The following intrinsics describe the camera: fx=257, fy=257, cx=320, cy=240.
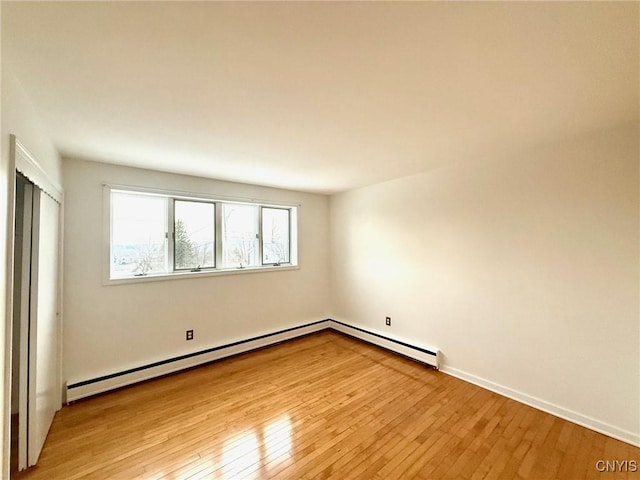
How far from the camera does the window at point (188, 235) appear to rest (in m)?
2.77

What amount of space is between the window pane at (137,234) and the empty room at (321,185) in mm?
22

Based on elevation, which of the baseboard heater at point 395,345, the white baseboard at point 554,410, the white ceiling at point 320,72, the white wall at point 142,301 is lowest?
the white baseboard at point 554,410

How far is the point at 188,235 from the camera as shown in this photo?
124 inches

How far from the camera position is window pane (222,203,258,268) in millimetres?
3465

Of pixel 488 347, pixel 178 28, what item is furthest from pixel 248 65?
pixel 488 347

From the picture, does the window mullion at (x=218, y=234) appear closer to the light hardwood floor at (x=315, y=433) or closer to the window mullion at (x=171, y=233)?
the window mullion at (x=171, y=233)

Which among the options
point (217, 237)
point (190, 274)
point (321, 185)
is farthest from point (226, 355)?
point (321, 185)

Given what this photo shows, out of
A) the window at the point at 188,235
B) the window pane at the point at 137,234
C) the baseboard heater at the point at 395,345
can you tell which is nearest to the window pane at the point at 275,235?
the window at the point at 188,235

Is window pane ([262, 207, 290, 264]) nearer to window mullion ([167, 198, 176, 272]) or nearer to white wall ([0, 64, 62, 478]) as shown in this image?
window mullion ([167, 198, 176, 272])

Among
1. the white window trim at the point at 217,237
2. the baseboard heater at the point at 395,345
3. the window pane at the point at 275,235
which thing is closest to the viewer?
the white window trim at the point at 217,237

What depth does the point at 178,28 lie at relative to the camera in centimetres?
100

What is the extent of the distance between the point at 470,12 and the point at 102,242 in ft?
10.7

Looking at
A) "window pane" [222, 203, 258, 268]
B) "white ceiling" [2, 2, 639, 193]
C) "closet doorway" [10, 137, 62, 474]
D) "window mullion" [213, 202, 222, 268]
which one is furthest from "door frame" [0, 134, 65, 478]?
"window pane" [222, 203, 258, 268]

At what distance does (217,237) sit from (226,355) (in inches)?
59.1
